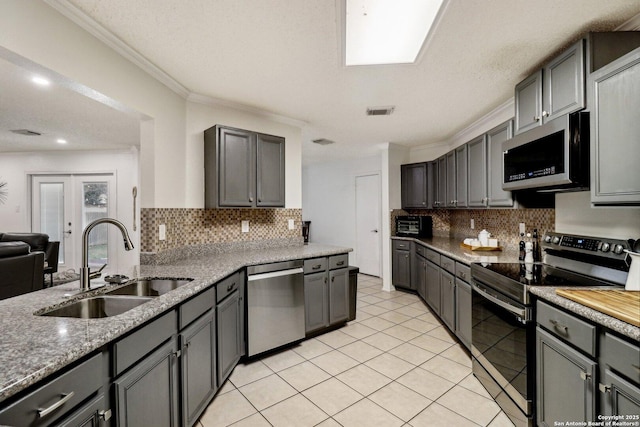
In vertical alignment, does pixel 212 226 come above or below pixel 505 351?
above

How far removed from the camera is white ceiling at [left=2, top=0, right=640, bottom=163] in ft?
5.34

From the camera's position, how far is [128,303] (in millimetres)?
1623

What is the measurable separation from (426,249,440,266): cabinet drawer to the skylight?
2218mm

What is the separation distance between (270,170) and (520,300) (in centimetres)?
245

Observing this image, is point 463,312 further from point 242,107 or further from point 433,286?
point 242,107

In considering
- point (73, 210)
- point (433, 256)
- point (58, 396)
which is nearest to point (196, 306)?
point (58, 396)

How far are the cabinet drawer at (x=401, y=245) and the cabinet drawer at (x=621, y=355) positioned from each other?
3.31m

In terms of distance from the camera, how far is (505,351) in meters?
1.86

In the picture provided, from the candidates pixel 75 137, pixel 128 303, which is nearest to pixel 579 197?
pixel 128 303

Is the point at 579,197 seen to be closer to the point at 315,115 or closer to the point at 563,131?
the point at 563,131

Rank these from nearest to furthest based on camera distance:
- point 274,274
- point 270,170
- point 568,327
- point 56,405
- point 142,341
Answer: point 56,405
point 142,341
point 568,327
point 274,274
point 270,170

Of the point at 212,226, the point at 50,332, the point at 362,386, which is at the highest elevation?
the point at 212,226

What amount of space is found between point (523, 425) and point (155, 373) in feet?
6.80

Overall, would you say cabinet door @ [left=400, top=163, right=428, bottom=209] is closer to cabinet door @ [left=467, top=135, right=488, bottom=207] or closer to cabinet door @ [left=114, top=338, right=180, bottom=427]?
cabinet door @ [left=467, top=135, right=488, bottom=207]
